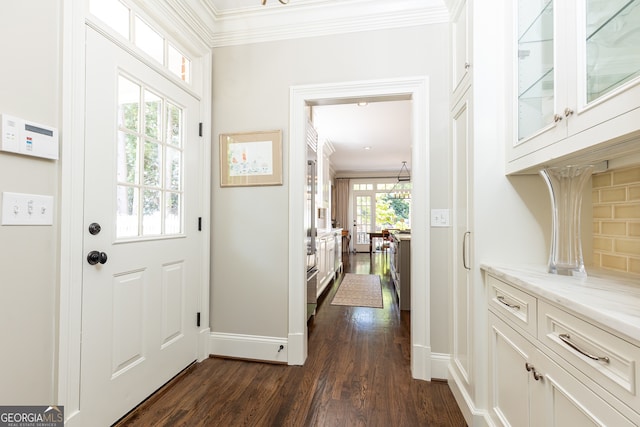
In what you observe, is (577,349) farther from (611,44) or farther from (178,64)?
(178,64)

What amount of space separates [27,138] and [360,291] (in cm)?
394

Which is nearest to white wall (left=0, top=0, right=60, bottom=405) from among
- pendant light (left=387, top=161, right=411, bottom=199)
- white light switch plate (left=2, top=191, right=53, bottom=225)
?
white light switch plate (left=2, top=191, right=53, bottom=225)

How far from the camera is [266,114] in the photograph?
2.23 meters

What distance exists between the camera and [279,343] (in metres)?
2.16

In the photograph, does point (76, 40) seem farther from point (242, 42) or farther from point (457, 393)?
point (457, 393)

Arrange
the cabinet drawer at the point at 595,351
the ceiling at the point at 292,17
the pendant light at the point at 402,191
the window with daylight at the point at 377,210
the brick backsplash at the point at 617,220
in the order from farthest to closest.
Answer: the window with daylight at the point at 377,210 < the pendant light at the point at 402,191 < the ceiling at the point at 292,17 < the brick backsplash at the point at 617,220 < the cabinet drawer at the point at 595,351

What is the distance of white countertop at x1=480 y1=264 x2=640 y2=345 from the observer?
2.10 ft

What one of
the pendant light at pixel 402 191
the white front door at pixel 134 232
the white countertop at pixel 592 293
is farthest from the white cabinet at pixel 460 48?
the pendant light at pixel 402 191

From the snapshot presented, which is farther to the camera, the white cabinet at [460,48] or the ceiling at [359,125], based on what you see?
the ceiling at [359,125]

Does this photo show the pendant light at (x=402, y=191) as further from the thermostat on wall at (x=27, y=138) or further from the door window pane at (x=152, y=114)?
the thermostat on wall at (x=27, y=138)

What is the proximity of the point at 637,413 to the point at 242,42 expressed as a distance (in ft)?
9.11

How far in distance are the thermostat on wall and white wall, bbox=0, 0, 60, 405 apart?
3 centimetres

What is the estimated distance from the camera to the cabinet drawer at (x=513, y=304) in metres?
1.03

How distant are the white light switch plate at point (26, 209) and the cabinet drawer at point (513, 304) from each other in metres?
1.95
